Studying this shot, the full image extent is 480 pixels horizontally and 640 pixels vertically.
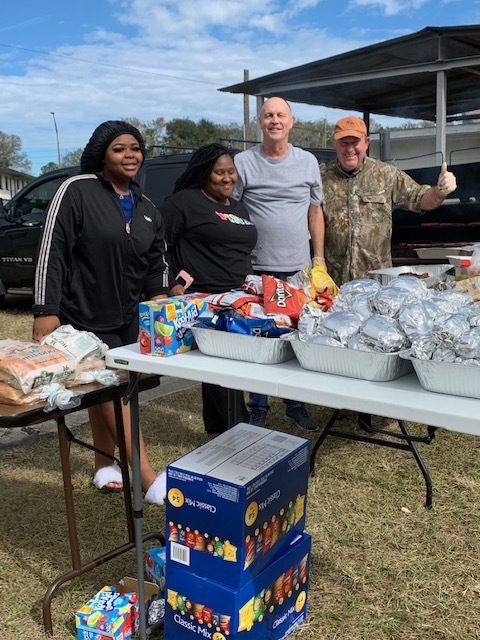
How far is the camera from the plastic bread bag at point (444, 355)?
1.45 meters

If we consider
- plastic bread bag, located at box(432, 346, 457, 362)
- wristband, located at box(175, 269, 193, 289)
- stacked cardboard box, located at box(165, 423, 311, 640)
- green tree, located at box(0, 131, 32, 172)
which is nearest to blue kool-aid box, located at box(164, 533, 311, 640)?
stacked cardboard box, located at box(165, 423, 311, 640)

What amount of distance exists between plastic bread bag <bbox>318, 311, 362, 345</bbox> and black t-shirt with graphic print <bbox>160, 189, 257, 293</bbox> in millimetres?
1747

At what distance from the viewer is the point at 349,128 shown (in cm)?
352

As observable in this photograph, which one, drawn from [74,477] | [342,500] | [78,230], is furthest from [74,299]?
[342,500]

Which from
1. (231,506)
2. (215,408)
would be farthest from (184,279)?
(231,506)

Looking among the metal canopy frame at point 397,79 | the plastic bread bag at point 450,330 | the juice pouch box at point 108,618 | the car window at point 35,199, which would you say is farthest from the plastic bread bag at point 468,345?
the car window at point 35,199

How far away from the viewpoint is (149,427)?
4.26 meters

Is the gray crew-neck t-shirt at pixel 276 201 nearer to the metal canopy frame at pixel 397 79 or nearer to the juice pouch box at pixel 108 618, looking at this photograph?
the juice pouch box at pixel 108 618

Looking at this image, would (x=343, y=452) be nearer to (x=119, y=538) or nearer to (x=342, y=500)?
(x=342, y=500)

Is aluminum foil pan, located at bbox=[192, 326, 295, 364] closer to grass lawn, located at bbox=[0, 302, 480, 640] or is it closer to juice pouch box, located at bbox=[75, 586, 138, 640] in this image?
juice pouch box, located at bbox=[75, 586, 138, 640]

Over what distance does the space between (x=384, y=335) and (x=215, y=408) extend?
232cm

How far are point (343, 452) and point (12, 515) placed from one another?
1874mm

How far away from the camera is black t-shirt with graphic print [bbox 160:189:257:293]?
3.34 m

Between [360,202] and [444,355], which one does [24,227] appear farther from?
[444,355]
